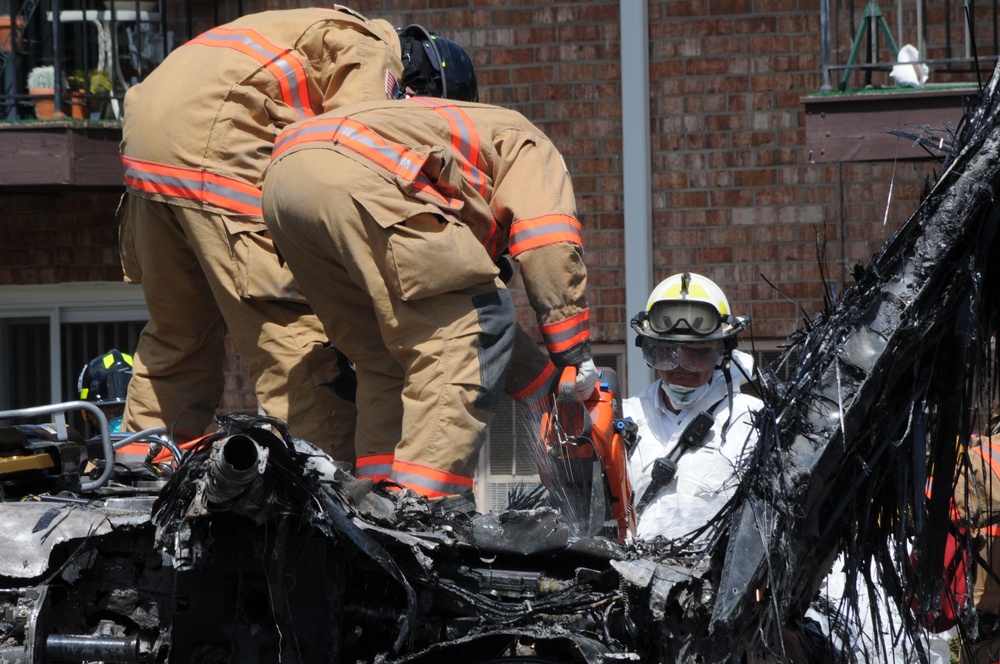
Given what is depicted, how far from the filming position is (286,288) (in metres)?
4.62

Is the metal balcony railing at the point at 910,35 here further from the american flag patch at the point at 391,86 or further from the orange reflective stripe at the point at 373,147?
the orange reflective stripe at the point at 373,147

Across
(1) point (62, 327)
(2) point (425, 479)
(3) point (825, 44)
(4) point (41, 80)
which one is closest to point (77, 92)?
(4) point (41, 80)

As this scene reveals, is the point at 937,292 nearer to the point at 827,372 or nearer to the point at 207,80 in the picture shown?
the point at 827,372

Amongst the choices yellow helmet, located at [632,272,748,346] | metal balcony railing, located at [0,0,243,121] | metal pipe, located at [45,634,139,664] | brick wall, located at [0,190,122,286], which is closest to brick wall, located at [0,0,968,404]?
metal balcony railing, located at [0,0,243,121]

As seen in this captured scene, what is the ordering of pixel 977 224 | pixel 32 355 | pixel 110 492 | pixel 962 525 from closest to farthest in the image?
pixel 977 224
pixel 962 525
pixel 110 492
pixel 32 355

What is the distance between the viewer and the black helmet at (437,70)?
4836mm

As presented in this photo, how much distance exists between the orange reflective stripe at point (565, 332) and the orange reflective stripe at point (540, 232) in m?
0.25

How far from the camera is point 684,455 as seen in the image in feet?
15.5

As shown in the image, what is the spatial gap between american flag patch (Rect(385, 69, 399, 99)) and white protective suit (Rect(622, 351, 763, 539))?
1.44 meters

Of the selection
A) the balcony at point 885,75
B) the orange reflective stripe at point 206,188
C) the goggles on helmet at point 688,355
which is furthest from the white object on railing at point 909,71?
the orange reflective stripe at point 206,188

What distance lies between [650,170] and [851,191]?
1.17m

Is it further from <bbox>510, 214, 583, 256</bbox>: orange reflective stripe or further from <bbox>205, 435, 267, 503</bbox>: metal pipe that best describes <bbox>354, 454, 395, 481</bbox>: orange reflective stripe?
<bbox>205, 435, 267, 503</bbox>: metal pipe

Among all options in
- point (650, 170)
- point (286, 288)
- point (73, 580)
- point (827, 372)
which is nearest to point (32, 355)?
point (650, 170)

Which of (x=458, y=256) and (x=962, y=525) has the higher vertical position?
(x=458, y=256)
